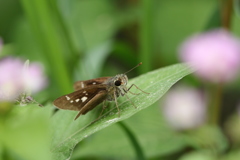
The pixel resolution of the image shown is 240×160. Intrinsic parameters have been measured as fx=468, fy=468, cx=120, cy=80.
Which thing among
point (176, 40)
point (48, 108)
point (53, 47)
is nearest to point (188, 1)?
point (176, 40)

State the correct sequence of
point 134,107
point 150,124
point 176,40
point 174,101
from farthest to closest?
point 176,40, point 174,101, point 150,124, point 134,107

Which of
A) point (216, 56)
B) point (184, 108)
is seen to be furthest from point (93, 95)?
point (184, 108)

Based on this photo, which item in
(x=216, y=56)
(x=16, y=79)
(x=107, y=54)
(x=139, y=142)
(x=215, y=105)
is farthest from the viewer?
(x=107, y=54)

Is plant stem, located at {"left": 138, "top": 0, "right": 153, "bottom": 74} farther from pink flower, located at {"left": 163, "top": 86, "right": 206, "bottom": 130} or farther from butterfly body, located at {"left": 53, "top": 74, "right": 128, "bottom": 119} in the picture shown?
butterfly body, located at {"left": 53, "top": 74, "right": 128, "bottom": 119}

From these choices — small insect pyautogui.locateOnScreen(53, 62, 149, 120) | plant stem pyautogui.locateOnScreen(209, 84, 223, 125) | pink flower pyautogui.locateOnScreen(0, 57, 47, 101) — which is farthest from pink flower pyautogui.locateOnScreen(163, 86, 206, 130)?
small insect pyautogui.locateOnScreen(53, 62, 149, 120)

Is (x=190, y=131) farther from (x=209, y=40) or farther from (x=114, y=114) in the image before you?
(x=114, y=114)

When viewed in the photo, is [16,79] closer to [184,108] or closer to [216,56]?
[216,56]
